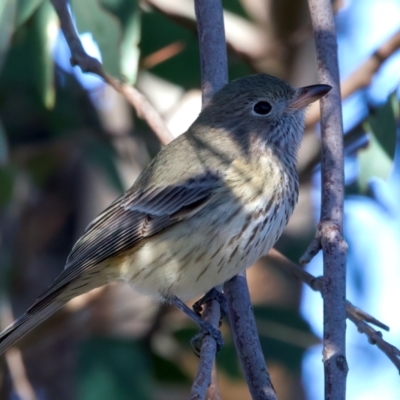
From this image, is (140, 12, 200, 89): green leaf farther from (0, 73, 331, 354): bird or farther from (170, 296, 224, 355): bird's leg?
(170, 296, 224, 355): bird's leg

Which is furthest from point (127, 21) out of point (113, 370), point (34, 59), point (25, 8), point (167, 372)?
point (167, 372)

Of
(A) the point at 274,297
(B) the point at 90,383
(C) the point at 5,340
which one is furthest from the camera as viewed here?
(A) the point at 274,297

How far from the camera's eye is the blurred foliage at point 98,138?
4.25 metres

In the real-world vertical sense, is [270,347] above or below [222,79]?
below

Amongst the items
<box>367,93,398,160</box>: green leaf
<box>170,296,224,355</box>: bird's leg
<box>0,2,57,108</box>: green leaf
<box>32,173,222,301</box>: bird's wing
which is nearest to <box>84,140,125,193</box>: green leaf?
<box>0,2,57,108</box>: green leaf

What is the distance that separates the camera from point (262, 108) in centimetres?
414

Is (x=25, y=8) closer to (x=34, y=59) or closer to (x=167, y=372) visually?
(x=34, y=59)

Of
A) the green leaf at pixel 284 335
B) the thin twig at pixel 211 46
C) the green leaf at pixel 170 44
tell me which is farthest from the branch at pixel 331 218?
the green leaf at pixel 284 335

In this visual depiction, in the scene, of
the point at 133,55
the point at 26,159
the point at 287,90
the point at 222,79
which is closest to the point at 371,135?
the point at 287,90

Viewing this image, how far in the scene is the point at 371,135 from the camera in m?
4.46

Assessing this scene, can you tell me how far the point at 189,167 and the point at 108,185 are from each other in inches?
69.8

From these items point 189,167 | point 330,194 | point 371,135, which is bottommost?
point 330,194

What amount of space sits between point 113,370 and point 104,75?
180 cm

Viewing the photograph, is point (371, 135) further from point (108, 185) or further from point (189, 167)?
point (108, 185)
